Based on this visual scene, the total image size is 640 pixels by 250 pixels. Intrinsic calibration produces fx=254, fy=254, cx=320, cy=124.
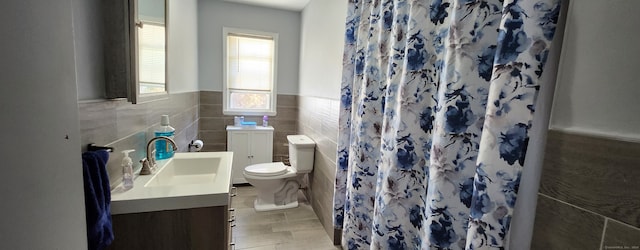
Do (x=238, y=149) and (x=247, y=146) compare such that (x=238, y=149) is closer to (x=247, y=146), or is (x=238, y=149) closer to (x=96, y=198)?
(x=247, y=146)

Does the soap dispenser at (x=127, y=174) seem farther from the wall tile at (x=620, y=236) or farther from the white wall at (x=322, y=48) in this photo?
the wall tile at (x=620, y=236)

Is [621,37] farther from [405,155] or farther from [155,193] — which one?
[155,193]

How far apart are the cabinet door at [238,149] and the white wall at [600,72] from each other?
9.95 feet

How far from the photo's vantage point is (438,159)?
873mm

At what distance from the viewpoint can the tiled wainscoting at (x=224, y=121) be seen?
334 centimetres

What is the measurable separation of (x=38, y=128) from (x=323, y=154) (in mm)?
2088

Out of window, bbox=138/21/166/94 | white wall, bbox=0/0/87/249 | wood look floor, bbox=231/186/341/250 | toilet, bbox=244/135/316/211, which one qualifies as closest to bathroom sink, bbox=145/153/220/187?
window, bbox=138/21/166/94

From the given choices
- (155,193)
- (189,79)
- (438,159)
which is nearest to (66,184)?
(155,193)

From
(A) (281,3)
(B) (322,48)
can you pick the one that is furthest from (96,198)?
(A) (281,3)

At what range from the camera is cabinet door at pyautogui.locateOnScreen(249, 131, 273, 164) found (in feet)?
10.8

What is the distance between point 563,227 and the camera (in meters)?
0.65

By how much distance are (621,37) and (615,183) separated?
0.32 m

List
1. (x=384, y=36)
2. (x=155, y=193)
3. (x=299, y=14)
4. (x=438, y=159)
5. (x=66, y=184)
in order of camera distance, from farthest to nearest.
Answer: (x=299, y=14) < (x=384, y=36) < (x=155, y=193) < (x=438, y=159) < (x=66, y=184)

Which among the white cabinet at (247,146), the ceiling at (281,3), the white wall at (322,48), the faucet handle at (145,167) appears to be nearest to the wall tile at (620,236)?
the white wall at (322,48)
